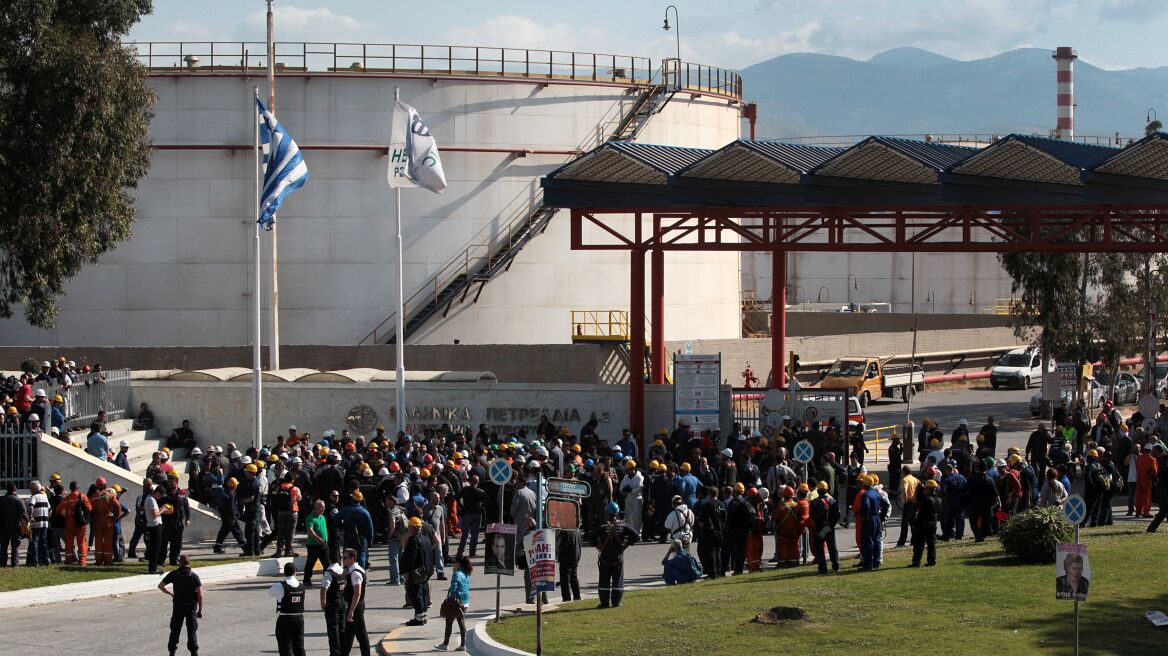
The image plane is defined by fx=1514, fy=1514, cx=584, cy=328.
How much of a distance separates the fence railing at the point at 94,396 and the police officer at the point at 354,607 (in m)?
16.7

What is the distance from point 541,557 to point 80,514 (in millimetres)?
10042

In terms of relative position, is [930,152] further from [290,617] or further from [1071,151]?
[290,617]

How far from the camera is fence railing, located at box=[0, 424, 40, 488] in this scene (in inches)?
1076

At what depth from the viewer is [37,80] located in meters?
29.0

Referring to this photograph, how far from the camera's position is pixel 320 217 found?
144 feet

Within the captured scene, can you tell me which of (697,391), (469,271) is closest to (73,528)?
(697,391)

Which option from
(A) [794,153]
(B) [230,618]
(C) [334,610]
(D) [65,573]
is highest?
(A) [794,153]

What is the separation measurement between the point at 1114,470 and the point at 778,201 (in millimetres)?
9999

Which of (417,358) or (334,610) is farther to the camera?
(417,358)

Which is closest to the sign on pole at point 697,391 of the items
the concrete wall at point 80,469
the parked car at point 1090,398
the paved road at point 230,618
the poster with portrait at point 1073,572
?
the paved road at point 230,618

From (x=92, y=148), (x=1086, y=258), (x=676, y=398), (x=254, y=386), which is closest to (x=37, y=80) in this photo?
(x=92, y=148)

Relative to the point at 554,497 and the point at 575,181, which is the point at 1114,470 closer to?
the point at 554,497

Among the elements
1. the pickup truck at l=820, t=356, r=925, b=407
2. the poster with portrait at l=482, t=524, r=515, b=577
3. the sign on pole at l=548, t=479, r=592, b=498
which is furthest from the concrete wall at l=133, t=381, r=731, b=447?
the poster with portrait at l=482, t=524, r=515, b=577

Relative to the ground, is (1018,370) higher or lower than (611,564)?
higher
